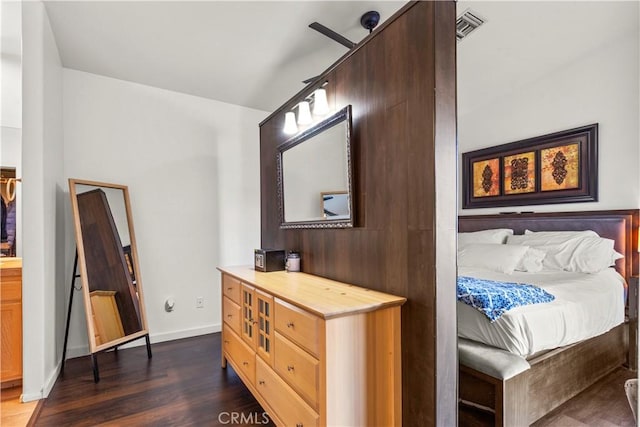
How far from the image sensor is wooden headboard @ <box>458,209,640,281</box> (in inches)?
107

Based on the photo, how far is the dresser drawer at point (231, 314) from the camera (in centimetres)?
228

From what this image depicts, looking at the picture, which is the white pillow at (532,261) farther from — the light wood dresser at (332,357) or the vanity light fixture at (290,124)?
the vanity light fixture at (290,124)

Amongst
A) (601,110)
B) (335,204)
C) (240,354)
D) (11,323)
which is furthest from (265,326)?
(601,110)

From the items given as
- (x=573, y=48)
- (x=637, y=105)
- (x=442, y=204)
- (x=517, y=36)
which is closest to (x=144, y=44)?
(x=442, y=204)

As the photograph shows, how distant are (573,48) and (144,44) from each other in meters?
3.74

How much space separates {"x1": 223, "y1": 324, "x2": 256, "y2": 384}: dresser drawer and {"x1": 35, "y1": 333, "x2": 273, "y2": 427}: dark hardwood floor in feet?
0.58

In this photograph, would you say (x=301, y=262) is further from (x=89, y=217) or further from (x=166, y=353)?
(x=89, y=217)

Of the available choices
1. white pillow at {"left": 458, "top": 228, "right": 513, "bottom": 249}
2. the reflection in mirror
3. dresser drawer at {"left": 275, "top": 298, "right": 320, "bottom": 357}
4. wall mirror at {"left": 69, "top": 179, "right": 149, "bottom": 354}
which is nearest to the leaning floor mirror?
wall mirror at {"left": 69, "top": 179, "right": 149, "bottom": 354}

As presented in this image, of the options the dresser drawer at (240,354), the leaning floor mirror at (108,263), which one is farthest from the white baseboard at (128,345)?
the dresser drawer at (240,354)

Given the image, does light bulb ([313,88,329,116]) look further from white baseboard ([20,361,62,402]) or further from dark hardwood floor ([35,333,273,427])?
white baseboard ([20,361,62,402])

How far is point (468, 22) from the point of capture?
8.23ft

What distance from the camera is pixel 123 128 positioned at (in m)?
3.10

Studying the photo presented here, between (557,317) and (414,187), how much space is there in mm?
1321

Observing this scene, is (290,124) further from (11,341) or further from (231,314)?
(11,341)
